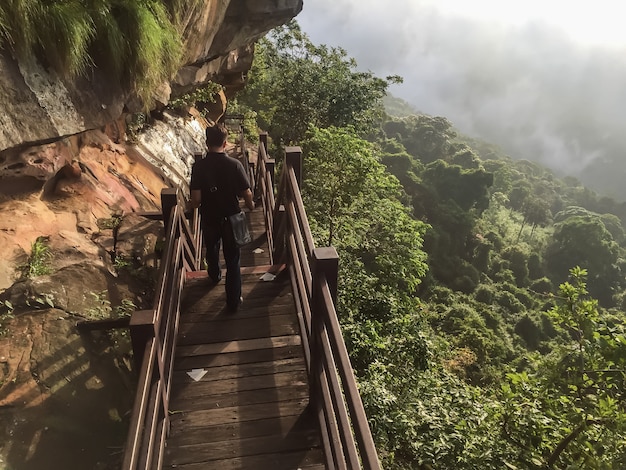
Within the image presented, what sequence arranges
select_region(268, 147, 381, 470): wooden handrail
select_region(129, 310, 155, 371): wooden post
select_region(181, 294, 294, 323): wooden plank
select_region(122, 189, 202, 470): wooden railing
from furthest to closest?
select_region(181, 294, 294, 323): wooden plank → select_region(129, 310, 155, 371): wooden post → select_region(122, 189, 202, 470): wooden railing → select_region(268, 147, 381, 470): wooden handrail

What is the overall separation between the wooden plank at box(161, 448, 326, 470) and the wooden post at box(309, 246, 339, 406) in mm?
478

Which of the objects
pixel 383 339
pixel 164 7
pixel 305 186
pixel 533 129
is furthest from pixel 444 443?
pixel 533 129

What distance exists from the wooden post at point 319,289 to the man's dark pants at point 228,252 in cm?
130

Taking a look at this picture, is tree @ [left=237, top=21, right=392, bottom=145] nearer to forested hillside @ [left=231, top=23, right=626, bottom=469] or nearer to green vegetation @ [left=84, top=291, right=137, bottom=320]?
forested hillside @ [left=231, top=23, right=626, bottom=469]

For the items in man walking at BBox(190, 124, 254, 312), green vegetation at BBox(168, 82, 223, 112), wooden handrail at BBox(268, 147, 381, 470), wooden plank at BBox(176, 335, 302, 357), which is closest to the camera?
wooden handrail at BBox(268, 147, 381, 470)

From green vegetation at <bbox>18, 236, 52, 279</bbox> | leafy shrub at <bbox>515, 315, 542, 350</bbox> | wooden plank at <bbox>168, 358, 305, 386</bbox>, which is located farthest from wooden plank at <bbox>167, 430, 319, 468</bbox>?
leafy shrub at <bbox>515, 315, 542, 350</bbox>

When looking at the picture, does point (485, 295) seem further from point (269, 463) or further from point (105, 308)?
point (269, 463)

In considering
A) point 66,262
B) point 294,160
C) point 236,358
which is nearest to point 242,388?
point 236,358

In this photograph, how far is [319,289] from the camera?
255cm

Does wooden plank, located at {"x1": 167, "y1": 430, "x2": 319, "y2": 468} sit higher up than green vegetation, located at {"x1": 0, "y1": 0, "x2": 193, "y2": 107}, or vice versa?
green vegetation, located at {"x1": 0, "y1": 0, "x2": 193, "y2": 107}

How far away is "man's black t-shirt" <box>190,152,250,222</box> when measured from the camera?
3.62 meters

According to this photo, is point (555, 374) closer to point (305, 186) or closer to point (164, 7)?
point (164, 7)

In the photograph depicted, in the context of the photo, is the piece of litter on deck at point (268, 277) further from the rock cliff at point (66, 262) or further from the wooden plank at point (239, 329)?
the rock cliff at point (66, 262)

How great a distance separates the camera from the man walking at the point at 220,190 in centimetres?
362
